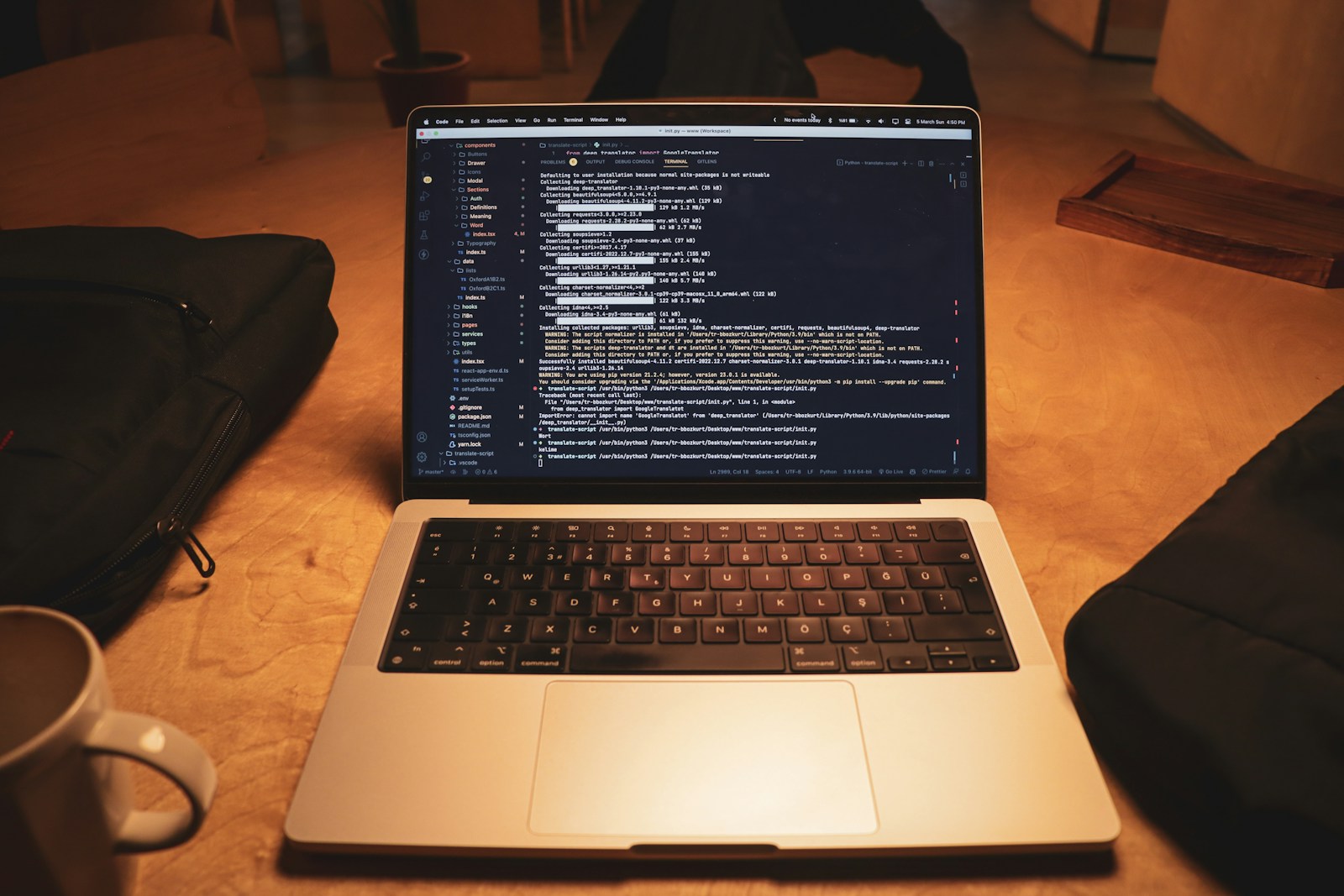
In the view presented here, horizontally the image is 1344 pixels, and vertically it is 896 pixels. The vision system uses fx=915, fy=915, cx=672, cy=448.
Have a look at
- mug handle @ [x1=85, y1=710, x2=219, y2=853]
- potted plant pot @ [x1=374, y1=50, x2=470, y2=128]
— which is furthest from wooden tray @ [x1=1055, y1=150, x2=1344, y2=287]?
potted plant pot @ [x1=374, y1=50, x2=470, y2=128]

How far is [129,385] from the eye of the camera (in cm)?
65

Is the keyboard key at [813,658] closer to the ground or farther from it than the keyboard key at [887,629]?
closer to the ground

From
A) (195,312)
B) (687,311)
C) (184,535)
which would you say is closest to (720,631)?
(687,311)

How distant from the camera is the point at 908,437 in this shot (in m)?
0.66

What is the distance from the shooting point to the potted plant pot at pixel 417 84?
2631 mm

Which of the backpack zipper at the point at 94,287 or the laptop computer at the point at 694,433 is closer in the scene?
the laptop computer at the point at 694,433

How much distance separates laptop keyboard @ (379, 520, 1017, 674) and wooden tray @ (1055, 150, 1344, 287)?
23.4 inches

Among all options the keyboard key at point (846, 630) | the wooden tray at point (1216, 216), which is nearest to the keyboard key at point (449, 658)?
the keyboard key at point (846, 630)

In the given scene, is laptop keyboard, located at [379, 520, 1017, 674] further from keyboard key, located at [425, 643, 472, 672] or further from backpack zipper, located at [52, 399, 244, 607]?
backpack zipper, located at [52, 399, 244, 607]

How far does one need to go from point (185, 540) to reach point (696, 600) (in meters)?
0.35

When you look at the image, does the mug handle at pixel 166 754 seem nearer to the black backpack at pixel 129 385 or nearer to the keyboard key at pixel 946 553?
the black backpack at pixel 129 385

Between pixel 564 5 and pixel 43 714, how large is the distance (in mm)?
4616

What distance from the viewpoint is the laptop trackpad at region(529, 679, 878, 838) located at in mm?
443

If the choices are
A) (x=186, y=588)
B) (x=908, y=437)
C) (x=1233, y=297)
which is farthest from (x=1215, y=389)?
(x=186, y=588)
